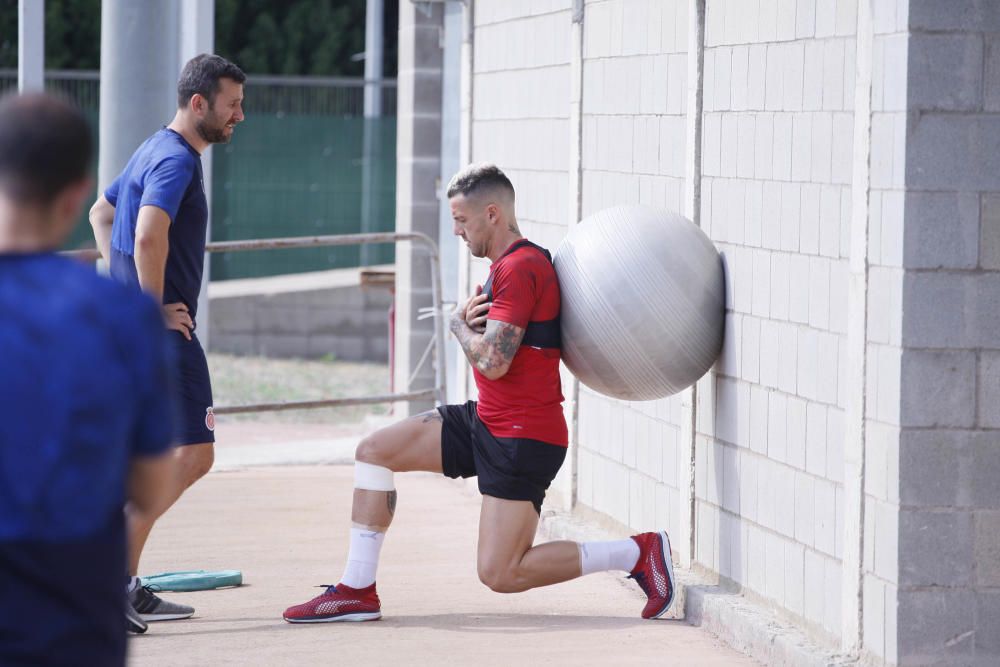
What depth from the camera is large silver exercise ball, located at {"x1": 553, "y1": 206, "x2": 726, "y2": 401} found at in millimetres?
5480

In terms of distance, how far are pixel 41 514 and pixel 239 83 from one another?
3.48 metres

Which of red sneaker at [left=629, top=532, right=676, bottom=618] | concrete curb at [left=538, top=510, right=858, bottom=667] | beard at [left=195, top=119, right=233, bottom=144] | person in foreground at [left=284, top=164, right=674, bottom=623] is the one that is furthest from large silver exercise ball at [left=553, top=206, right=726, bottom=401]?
beard at [left=195, top=119, right=233, bottom=144]

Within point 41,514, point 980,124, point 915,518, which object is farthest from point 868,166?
point 41,514

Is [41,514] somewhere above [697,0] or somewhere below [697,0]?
below

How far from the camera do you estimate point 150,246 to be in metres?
5.33

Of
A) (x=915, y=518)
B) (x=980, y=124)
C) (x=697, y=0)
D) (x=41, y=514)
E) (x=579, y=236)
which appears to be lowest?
(x=915, y=518)

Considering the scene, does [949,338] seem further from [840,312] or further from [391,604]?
[391,604]

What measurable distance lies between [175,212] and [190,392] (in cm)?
63

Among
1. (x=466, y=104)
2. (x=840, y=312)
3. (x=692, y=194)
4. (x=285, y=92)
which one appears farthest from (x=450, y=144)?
(x=285, y=92)

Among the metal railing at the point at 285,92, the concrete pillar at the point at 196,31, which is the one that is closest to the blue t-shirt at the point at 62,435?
the concrete pillar at the point at 196,31

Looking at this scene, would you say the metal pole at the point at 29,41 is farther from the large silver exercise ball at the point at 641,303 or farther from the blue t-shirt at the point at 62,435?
the blue t-shirt at the point at 62,435

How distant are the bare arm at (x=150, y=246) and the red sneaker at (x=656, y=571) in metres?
1.93

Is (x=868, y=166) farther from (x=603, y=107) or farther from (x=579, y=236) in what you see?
(x=603, y=107)

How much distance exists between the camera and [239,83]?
5.70 m
